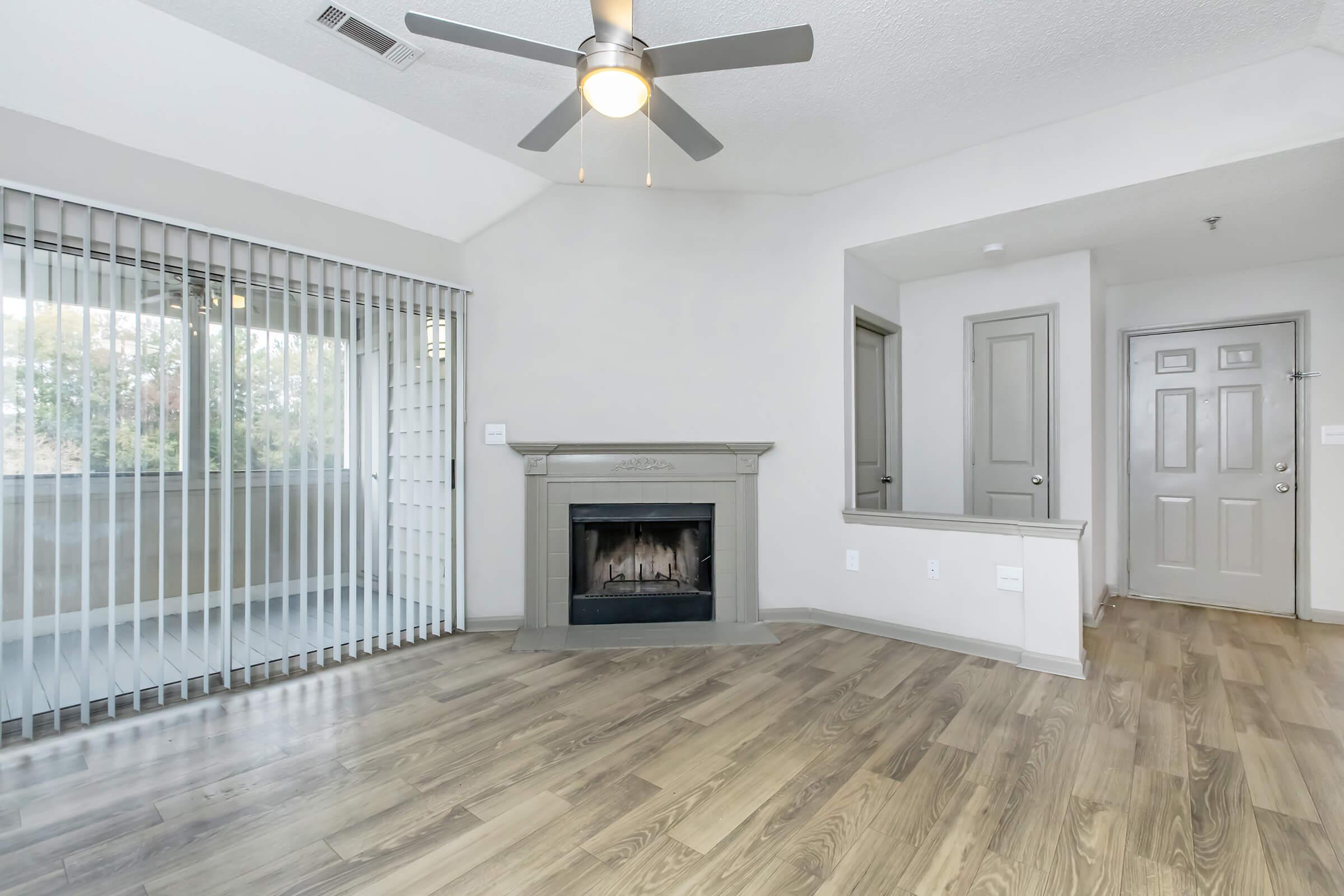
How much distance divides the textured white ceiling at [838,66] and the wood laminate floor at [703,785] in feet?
9.02

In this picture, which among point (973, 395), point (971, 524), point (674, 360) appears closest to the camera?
point (971, 524)

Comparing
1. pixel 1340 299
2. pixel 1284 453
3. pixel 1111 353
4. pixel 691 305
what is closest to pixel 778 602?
pixel 691 305

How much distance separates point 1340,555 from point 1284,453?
703 mm

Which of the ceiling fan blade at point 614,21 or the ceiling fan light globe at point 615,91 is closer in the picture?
the ceiling fan blade at point 614,21

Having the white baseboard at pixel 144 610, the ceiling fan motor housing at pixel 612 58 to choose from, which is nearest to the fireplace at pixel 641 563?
the white baseboard at pixel 144 610

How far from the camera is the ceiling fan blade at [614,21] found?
6.11 feet

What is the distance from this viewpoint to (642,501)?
384cm

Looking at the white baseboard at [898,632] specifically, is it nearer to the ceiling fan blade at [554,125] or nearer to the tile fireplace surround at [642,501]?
the tile fireplace surround at [642,501]

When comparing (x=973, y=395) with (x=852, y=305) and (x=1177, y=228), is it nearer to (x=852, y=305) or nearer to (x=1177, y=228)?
(x=852, y=305)

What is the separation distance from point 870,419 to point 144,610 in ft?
13.8

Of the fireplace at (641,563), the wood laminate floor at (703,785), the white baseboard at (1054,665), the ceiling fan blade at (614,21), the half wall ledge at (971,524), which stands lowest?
the wood laminate floor at (703,785)

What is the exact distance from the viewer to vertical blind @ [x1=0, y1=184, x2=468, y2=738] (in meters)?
2.32

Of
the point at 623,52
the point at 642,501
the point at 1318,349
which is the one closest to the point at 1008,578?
the point at 642,501

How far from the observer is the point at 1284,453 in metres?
4.12
